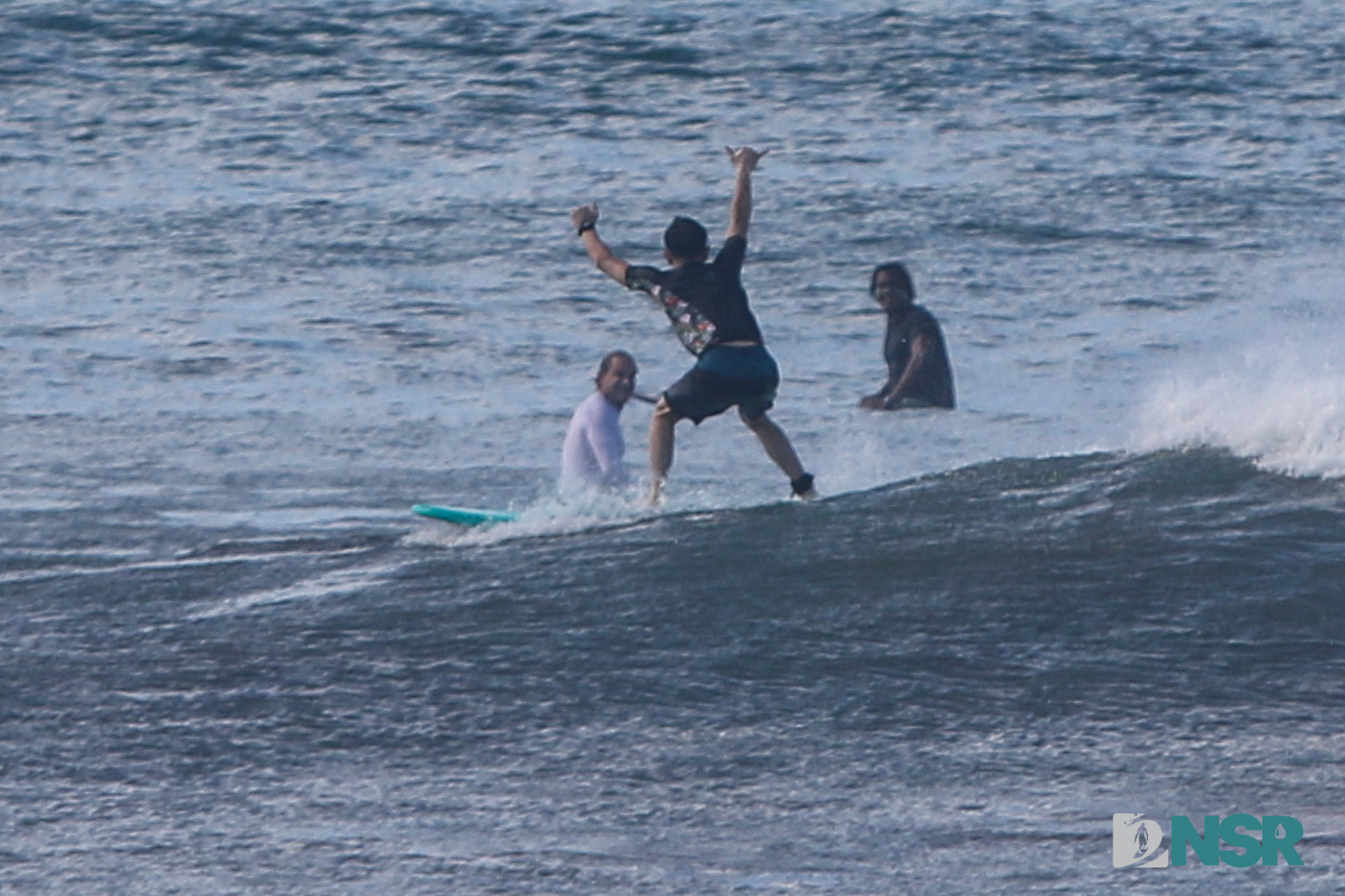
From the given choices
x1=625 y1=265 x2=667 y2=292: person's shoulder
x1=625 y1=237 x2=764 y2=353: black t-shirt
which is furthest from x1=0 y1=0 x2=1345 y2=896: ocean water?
x1=625 y1=265 x2=667 y2=292: person's shoulder

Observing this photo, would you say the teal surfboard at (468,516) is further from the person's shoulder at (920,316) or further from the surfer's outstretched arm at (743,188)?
the person's shoulder at (920,316)

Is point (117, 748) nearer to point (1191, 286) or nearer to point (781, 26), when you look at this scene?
point (1191, 286)

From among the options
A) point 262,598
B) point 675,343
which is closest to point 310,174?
point 675,343

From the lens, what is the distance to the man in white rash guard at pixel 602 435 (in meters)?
10.4

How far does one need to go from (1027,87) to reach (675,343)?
10039 millimetres

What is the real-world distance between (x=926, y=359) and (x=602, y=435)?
3.88m

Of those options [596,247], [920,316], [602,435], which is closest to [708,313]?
[596,247]

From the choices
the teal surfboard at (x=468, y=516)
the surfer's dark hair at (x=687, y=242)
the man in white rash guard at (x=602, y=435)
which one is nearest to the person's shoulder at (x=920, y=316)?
the man in white rash guard at (x=602, y=435)

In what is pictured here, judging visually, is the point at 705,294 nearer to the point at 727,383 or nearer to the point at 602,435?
the point at 727,383

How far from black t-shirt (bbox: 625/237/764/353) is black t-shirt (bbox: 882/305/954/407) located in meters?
3.74

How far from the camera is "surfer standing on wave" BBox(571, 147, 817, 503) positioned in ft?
32.5
